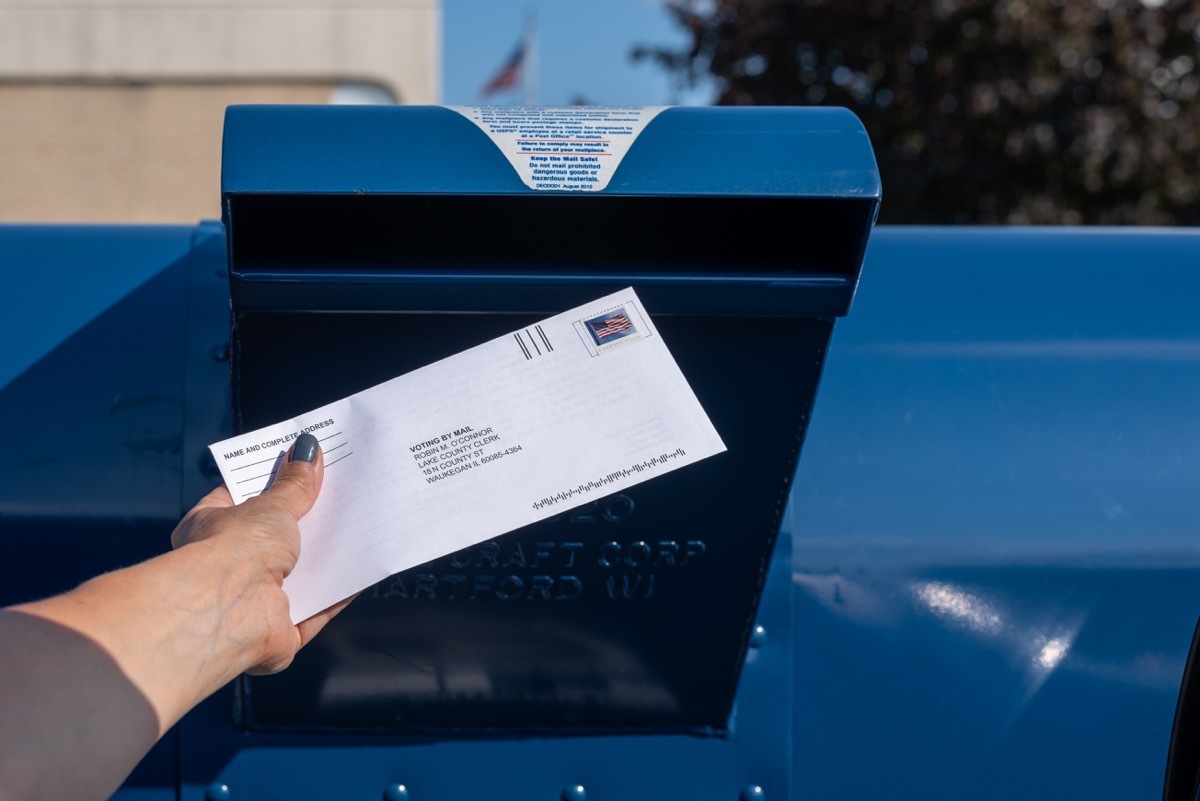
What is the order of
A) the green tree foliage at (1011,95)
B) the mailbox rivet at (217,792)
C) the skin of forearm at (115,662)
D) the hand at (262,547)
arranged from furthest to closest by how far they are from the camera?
the green tree foliage at (1011,95), the mailbox rivet at (217,792), the hand at (262,547), the skin of forearm at (115,662)

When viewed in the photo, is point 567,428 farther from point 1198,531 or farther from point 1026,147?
point 1026,147

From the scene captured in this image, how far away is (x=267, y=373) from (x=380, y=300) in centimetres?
15

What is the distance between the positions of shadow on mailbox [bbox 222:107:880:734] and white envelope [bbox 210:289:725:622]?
0.04 meters

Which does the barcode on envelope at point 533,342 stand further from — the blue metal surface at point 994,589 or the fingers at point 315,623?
the blue metal surface at point 994,589

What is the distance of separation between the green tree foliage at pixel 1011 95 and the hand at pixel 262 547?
18.8 ft

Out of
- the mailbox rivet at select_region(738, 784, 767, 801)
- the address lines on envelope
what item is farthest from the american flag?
the mailbox rivet at select_region(738, 784, 767, 801)

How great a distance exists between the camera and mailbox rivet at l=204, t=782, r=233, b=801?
1.31m

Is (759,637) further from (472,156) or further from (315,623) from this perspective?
(472,156)

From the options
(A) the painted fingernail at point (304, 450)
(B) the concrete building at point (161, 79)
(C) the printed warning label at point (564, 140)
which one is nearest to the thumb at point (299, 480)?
(A) the painted fingernail at point (304, 450)

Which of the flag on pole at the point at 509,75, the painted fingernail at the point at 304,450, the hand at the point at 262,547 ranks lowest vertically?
the flag on pole at the point at 509,75

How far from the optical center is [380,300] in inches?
42.1

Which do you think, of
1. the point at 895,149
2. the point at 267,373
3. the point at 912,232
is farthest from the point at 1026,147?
the point at 267,373

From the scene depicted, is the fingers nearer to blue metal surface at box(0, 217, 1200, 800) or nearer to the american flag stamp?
blue metal surface at box(0, 217, 1200, 800)

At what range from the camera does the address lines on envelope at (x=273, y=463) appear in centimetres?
110
